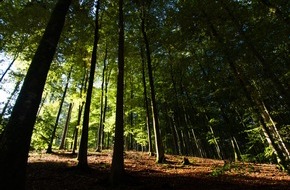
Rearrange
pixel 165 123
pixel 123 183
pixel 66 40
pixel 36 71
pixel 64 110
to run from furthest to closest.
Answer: pixel 64 110
pixel 165 123
pixel 66 40
pixel 123 183
pixel 36 71

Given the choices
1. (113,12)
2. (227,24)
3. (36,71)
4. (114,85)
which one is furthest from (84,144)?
(114,85)

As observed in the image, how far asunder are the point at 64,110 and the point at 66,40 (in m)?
28.3

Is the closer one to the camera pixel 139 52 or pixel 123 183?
pixel 123 183

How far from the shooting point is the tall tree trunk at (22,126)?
4699 mm

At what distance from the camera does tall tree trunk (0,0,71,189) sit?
4.70m

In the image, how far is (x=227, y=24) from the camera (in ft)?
39.2

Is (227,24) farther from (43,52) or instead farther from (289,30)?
(43,52)

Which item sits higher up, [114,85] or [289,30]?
[114,85]

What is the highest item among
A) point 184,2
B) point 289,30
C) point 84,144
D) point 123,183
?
point 184,2

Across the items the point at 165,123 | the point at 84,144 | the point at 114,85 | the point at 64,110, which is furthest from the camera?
the point at 64,110

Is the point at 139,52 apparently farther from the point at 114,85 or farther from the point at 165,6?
the point at 114,85

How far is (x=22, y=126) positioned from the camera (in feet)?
16.6

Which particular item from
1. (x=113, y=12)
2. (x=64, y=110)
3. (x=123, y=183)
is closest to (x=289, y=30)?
(x=123, y=183)

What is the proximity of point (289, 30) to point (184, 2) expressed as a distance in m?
5.15
